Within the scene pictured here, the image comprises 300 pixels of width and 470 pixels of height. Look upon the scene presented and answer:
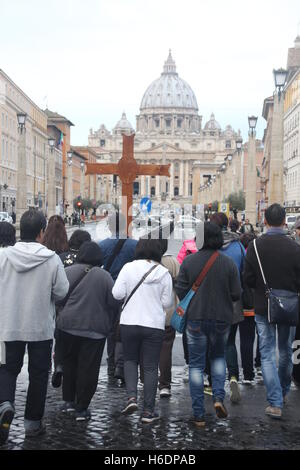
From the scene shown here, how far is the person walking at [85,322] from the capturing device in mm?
7043

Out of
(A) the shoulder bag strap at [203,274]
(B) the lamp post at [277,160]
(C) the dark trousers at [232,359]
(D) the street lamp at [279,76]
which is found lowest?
(C) the dark trousers at [232,359]

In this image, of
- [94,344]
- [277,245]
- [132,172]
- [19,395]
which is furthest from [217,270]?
[132,172]

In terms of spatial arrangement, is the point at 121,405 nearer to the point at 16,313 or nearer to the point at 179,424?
the point at 179,424

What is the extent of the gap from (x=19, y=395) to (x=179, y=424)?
182 cm

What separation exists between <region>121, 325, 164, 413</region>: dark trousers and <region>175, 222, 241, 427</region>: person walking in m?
0.31

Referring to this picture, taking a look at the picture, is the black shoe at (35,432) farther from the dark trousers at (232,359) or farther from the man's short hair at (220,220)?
the man's short hair at (220,220)

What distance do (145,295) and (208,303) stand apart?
0.54 m

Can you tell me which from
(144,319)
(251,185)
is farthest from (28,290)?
(251,185)

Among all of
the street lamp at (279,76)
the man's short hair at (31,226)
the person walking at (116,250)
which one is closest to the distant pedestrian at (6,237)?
the man's short hair at (31,226)

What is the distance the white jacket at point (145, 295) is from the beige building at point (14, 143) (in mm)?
53724

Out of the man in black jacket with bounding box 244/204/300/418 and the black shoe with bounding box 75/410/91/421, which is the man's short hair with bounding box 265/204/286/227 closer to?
the man in black jacket with bounding box 244/204/300/418

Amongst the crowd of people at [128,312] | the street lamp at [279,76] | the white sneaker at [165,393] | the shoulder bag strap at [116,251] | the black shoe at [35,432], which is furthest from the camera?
the street lamp at [279,76]

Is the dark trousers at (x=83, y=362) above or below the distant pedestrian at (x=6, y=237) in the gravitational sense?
below

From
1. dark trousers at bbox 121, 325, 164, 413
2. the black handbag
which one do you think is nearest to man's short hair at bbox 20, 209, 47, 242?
dark trousers at bbox 121, 325, 164, 413
